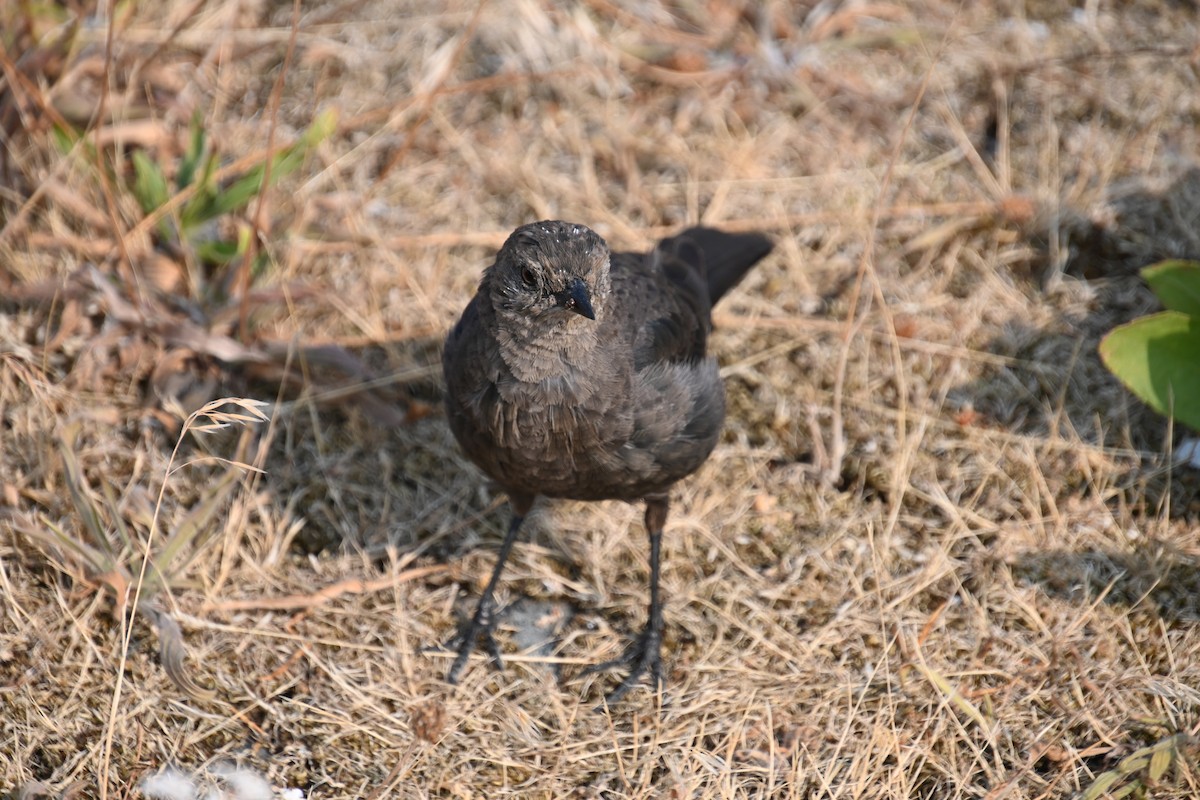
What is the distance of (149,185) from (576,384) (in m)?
2.32

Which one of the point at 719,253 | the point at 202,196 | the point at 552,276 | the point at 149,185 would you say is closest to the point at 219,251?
the point at 202,196

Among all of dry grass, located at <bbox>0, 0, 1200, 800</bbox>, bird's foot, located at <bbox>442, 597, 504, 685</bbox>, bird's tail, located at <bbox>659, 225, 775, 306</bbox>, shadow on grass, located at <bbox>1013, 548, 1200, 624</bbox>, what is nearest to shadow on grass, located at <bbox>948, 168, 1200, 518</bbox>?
dry grass, located at <bbox>0, 0, 1200, 800</bbox>

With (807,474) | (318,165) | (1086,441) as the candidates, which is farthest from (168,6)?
(1086,441)

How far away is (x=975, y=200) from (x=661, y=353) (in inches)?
88.7

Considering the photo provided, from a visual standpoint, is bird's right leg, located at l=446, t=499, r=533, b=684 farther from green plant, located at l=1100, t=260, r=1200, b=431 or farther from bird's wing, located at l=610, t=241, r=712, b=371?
green plant, located at l=1100, t=260, r=1200, b=431

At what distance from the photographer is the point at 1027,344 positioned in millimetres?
4590

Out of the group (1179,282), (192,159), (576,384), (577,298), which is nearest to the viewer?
(577,298)

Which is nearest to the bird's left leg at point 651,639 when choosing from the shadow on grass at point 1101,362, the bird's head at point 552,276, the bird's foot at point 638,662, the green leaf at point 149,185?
the bird's foot at point 638,662

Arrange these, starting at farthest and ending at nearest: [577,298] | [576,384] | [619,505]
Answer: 1. [619,505]
2. [576,384]
3. [577,298]

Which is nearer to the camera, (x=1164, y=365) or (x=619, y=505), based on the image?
(x=1164, y=365)

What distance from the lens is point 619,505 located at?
4.31 metres

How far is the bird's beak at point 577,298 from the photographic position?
10.5ft

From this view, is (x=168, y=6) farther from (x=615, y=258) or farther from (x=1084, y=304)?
(x=1084, y=304)

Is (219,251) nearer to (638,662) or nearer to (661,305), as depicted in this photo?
(661,305)
